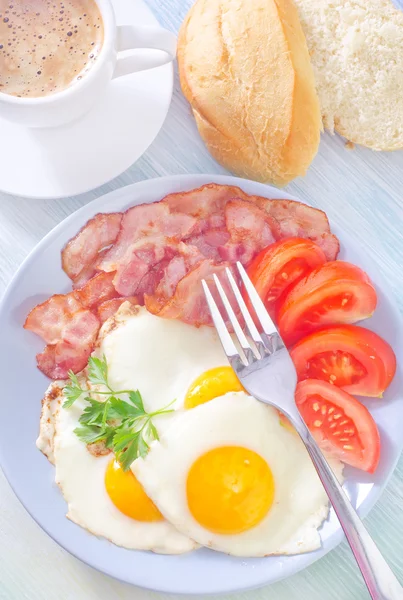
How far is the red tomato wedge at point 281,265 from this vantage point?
1.78 meters

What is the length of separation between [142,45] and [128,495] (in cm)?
114

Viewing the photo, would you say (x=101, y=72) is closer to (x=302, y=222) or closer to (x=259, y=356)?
(x=302, y=222)

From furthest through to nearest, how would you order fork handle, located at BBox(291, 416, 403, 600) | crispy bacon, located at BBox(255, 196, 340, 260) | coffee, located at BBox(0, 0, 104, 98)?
crispy bacon, located at BBox(255, 196, 340, 260)
coffee, located at BBox(0, 0, 104, 98)
fork handle, located at BBox(291, 416, 403, 600)

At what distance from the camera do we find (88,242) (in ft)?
6.01

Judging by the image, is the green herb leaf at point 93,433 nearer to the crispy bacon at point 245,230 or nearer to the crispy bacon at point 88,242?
the crispy bacon at point 88,242

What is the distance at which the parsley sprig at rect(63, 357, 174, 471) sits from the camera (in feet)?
5.52

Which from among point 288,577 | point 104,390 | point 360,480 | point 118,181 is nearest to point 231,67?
point 118,181

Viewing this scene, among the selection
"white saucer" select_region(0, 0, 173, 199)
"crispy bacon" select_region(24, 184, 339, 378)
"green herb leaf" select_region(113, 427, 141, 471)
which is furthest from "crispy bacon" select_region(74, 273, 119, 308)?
"green herb leaf" select_region(113, 427, 141, 471)

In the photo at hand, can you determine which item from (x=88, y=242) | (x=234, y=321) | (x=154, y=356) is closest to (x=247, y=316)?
(x=234, y=321)

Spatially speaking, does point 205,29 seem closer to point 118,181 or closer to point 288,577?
point 118,181

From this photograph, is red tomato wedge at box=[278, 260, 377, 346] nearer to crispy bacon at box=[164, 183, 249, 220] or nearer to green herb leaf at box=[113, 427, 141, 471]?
crispy bacon at box=[164, 183, 249, 220]

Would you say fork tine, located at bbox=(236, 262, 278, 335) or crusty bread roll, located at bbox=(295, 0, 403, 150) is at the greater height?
crusty bread roll, located at bbox=(295, 0, 403, 150)

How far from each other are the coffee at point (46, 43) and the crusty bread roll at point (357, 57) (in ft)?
2.18

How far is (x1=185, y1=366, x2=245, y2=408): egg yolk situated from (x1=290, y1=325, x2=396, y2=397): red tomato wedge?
0.57ft
